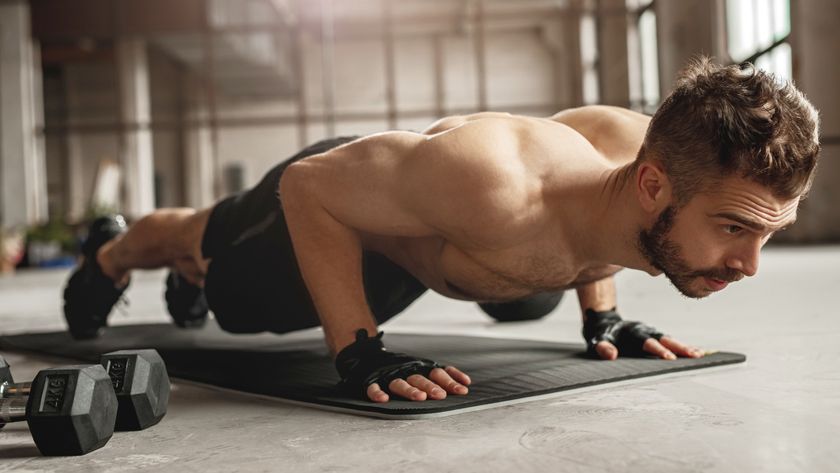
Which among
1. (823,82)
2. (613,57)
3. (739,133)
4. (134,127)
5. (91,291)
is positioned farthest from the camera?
(613,57)

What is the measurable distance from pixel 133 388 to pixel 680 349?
1.42 metres

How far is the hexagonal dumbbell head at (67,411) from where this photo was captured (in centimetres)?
163

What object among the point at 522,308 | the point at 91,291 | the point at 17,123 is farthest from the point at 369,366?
the point at 17,123

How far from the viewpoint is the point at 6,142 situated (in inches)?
556

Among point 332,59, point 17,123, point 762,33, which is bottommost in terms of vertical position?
point 17,123

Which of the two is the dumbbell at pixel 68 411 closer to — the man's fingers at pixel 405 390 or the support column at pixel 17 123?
the man's fingers at pixel 405 390

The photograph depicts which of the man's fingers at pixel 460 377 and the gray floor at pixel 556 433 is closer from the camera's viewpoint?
the gray floor at pixel 556 433

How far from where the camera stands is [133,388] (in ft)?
6.10

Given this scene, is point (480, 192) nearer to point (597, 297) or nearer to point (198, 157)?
point (597, 297)

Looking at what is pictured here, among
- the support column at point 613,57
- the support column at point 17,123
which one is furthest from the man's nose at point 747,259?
the support column at point 17,123

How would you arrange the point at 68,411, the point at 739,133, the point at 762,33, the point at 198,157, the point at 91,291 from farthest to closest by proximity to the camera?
the point at 198,157, the point at 762,33, the point at 91,291, the point at 739,133, the point at 68,411

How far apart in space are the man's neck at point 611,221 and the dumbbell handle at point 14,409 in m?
1.23

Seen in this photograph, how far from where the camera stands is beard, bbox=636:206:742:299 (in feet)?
6.19

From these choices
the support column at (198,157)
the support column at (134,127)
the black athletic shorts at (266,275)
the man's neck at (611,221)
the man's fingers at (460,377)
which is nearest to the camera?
the man's neck at (611,221)
